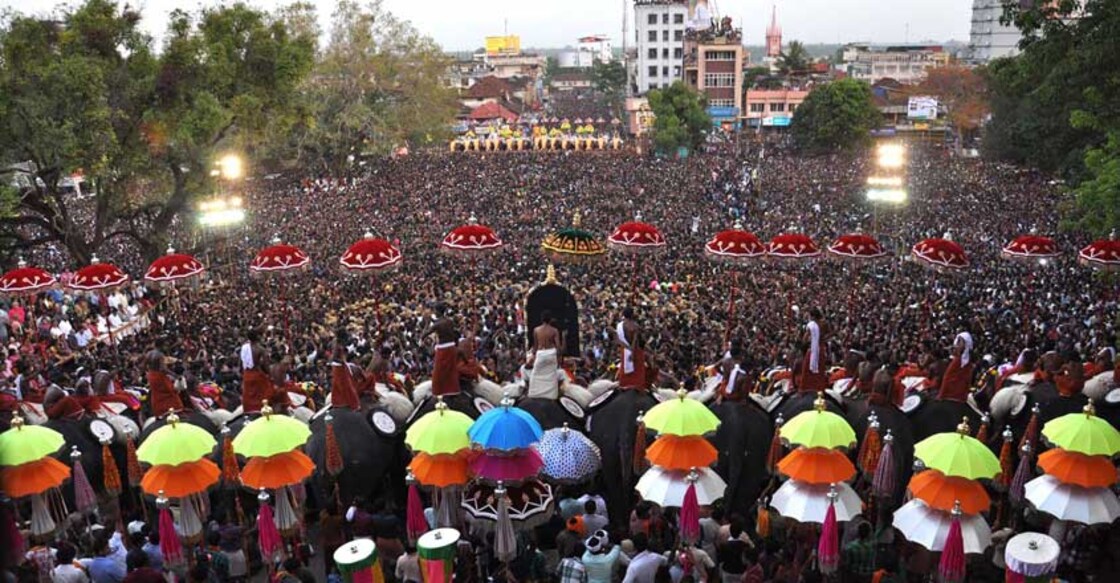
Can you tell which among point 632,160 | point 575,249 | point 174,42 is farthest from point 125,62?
point 632,160

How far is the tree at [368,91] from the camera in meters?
40.9

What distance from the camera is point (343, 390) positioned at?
32.1ft

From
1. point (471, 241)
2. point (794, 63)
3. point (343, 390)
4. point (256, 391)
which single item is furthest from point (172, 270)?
point (794, 63)

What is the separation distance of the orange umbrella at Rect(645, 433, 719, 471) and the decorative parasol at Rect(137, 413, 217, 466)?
415 cm

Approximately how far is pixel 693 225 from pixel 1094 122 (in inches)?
519

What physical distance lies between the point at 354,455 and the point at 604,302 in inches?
388

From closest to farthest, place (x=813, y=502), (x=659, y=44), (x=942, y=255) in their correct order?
1. (x=813, y=502)
2. (x=942, y=255)
3. (x=659, y=44)

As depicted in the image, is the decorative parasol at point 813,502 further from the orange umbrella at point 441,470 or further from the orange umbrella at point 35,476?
the orange umbrella at point 35,476

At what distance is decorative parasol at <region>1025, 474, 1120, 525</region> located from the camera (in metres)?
7.46

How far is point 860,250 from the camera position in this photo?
1489cm

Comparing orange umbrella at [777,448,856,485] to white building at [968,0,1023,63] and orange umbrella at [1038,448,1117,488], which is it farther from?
white building at [968,0,1023,63]

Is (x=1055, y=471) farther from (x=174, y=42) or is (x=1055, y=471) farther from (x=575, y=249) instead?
(x=174, y=42)

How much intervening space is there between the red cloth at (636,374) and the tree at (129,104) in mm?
14143

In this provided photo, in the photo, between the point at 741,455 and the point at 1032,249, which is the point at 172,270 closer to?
the point at 741,455
